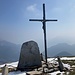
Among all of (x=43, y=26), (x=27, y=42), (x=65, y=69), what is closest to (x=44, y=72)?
(x=65, y=69)

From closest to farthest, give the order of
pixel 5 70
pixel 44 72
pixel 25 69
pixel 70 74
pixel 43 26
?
pixel 5 70, pixel 70 74, pixel 44 72, pixel 25 69, pixel 43 26

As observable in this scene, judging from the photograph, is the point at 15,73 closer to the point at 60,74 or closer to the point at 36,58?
the point at 36,58

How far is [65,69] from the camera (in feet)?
87.7

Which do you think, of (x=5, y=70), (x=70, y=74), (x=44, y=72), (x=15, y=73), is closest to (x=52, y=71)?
(x=44, y=72)

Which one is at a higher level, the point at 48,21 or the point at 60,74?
the point at 48,21

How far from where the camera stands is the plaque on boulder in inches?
1146

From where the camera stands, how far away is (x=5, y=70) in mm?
19406

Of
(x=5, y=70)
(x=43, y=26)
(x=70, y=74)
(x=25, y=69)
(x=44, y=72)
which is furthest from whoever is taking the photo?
(x=43, y=26)

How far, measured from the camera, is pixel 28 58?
29.2m

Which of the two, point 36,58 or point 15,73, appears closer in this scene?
point 15,73

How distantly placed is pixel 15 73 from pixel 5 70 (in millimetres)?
7532

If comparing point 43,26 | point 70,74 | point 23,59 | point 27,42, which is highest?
point 43,26

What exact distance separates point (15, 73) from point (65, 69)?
6.93 m

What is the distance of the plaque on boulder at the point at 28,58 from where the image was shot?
29.1 meters
